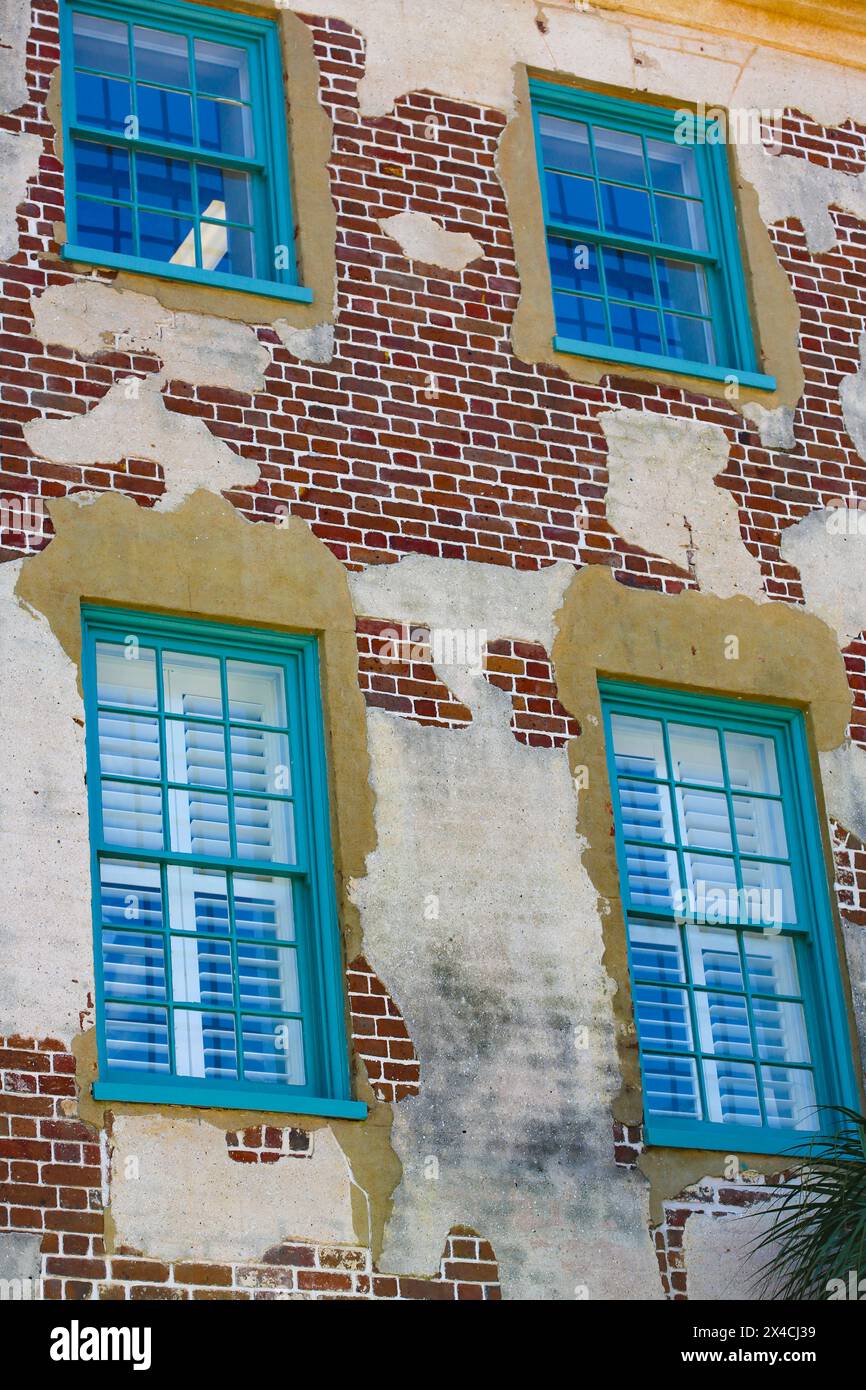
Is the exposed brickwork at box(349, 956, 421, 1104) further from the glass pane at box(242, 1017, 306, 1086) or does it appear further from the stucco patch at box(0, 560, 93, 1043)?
the stucco patch at box(0, 560, 93, 1043)

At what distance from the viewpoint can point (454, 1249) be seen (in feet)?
40.1

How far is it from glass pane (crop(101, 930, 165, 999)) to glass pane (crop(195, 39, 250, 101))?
16.1ft

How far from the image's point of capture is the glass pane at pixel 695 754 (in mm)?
14109

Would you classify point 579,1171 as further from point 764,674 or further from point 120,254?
point 120,254

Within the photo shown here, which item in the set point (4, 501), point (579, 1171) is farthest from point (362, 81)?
point (579, 1171)

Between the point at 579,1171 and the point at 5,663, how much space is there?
3528mm

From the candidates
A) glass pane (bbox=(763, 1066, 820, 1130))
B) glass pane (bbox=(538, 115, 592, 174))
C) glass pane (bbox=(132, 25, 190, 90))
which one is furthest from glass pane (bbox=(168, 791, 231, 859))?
glass pane (bbox=(538, 115, 592, 174))

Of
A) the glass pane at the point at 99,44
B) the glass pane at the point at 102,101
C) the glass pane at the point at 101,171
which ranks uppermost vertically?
the glass pane at the point at 99,44

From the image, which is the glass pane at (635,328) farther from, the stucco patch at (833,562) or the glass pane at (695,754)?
the glass pane at (695,754)

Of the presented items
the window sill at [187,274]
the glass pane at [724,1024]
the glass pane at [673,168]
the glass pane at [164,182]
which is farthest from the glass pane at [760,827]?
the glass pane at [164,182]

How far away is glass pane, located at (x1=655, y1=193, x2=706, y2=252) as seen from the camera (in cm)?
Answer: 1577

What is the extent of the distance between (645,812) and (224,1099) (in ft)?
9.70

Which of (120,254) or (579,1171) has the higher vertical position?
(120,254)

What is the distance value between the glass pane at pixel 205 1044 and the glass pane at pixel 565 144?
5624 mm
